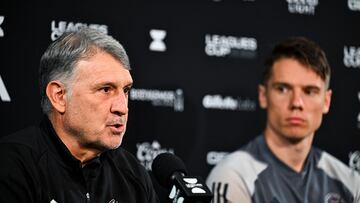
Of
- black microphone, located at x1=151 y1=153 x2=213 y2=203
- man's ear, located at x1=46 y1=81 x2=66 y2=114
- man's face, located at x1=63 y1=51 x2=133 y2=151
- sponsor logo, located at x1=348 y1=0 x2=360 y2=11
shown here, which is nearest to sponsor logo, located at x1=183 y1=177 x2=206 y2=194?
black microphone, located at x1=151 y1=153 x2=213 y2=203

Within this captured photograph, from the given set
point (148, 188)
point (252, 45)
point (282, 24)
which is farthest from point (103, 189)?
point (282, 24)

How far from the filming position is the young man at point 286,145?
99.2 inches

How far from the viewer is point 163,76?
2.67 meters

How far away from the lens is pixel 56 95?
183cm

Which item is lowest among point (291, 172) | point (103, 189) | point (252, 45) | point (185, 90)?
point (291, 172)

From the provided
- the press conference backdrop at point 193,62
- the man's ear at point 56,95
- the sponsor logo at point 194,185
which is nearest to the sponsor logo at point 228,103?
the press conference backdrop at point 193,62

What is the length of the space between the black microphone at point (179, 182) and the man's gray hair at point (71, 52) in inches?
14.2

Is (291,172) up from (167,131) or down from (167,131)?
down

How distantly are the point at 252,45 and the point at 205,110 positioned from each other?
1.37ft

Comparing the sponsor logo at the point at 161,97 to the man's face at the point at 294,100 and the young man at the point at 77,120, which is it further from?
the young man at the point at 77,120

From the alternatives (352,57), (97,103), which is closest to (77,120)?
(97,103)

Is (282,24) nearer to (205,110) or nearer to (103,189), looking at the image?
(205,110)

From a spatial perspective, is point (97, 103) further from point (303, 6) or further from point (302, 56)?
point (303, 6)

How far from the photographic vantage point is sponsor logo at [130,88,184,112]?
2.62m
